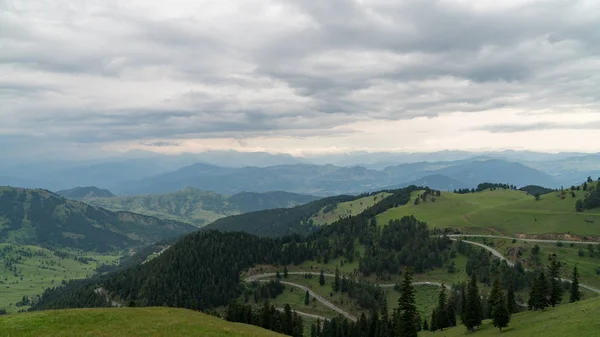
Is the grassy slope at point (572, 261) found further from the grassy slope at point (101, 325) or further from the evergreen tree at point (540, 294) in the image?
the grassy slope at point (101, 325)

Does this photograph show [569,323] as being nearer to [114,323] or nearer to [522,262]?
[114,323]

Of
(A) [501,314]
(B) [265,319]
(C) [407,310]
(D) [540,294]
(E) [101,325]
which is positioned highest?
(E) [101,325]

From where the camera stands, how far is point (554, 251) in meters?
→ 197

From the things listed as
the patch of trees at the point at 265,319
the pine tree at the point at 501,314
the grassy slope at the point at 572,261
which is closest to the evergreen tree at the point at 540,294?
the pine tree at the point at 501,314

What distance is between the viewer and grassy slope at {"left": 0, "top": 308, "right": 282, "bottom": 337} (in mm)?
44781

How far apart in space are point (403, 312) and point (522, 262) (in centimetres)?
14764

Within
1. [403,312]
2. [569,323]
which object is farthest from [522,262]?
[569,323]

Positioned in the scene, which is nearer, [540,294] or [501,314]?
[501,314]

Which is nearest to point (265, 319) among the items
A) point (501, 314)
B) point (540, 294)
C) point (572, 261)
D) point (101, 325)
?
point (501, 314)

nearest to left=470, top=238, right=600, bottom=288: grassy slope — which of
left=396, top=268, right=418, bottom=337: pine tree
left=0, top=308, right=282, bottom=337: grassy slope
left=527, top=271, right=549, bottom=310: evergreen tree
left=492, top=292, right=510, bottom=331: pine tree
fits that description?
left=527, top=271, right=549, bottom=310: evergreen tree

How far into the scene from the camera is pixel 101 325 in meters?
49.5

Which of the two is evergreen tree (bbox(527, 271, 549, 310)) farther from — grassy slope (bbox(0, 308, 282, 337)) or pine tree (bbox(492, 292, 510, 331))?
grassy slope (bbox(0, 308, 282, 337))

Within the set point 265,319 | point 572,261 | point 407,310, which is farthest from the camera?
point 572,261

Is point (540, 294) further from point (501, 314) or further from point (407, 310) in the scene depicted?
point (407, 310)
